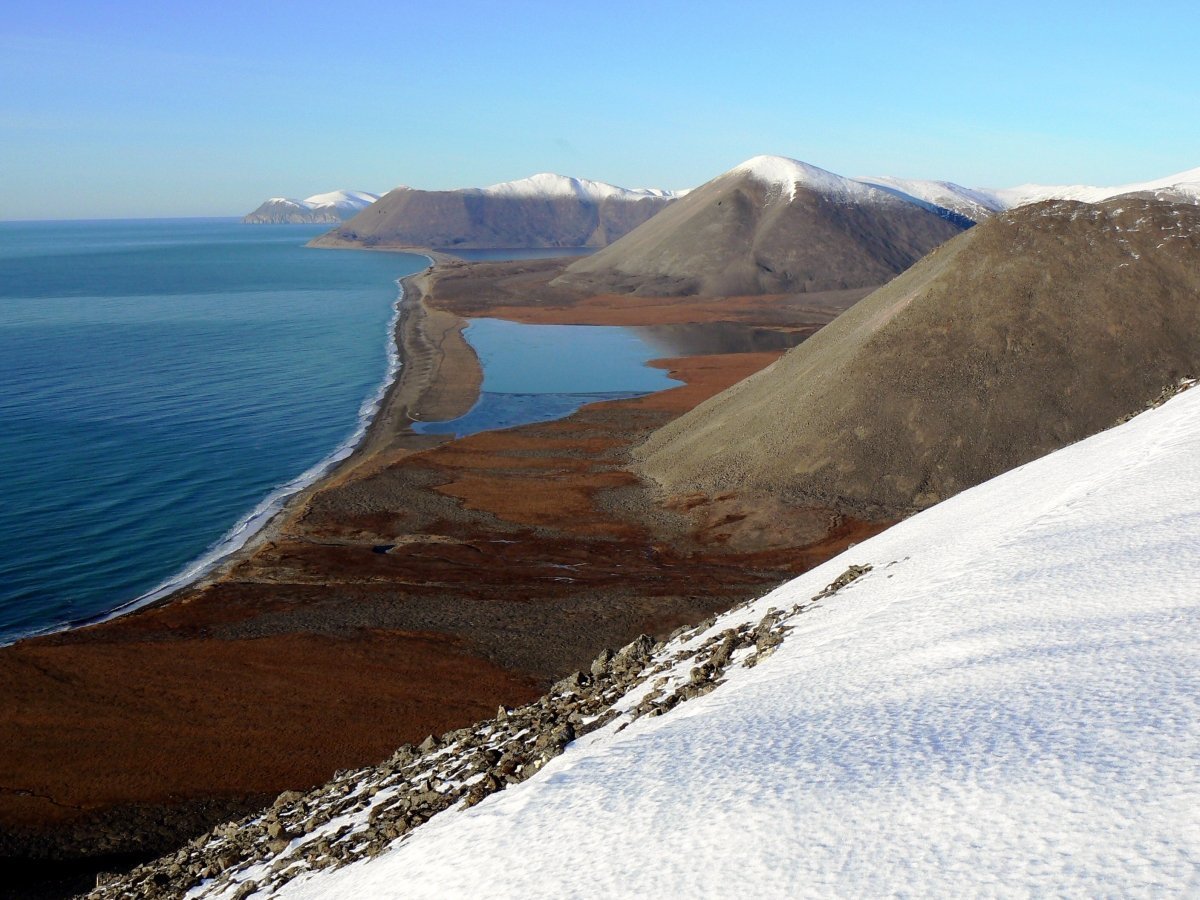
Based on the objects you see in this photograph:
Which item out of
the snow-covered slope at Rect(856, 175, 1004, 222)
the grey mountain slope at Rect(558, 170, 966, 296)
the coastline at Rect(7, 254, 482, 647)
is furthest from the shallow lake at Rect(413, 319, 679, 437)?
the snow-covered slope at Rect(856, 175, 1004, 222)

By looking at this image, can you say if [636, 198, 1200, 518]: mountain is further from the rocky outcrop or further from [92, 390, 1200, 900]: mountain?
the rocky outcrop

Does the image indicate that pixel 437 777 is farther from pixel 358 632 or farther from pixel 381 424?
pixel 381 424

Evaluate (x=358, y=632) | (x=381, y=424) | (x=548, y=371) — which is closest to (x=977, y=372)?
(x=358, y=632)

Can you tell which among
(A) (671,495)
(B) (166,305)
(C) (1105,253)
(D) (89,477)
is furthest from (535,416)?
(B) (166,305)

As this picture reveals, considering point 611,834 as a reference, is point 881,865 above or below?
above

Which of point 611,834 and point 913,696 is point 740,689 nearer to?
point 913,696
